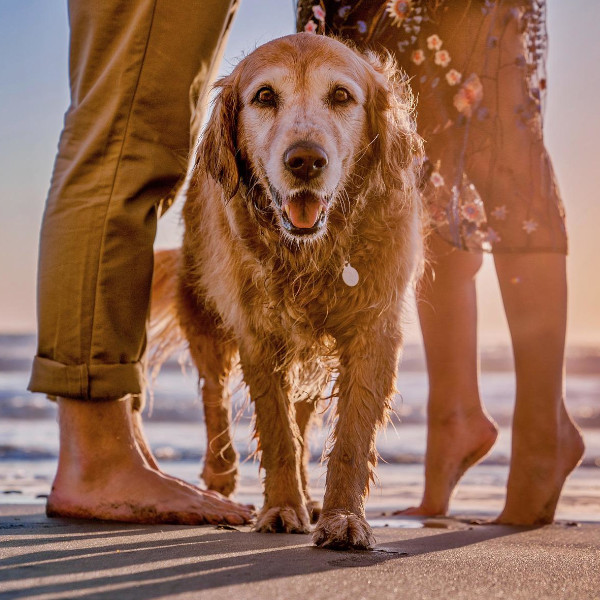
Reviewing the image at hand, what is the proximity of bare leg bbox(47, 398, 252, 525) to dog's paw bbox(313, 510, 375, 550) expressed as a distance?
1.80 feet

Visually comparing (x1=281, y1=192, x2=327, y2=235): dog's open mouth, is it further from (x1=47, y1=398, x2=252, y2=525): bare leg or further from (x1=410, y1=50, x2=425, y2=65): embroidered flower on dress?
(x1=410, y1=50, x2=425, y2=65): embroidered flower on dress

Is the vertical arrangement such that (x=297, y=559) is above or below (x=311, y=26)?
below

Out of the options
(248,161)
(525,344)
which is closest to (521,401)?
(525,344)

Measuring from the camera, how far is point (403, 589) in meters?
1.37

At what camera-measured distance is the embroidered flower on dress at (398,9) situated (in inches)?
123

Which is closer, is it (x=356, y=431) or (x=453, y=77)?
(x=356, y=431)

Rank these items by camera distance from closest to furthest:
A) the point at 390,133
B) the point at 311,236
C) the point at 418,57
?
the point at 311,236, the point at 390,133, the point at 418,57

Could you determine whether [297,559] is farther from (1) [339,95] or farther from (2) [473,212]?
(2) [473,212]

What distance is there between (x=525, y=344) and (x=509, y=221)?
0.45 m

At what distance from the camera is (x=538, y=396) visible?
9.56ft

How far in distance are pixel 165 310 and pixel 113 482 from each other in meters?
1.31

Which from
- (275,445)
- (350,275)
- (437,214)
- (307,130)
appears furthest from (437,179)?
(275,445)

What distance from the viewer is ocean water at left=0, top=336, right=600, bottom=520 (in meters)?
3.74

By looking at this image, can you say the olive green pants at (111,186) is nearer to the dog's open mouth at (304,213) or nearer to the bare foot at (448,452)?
the dog's open mouth at (304,213)
